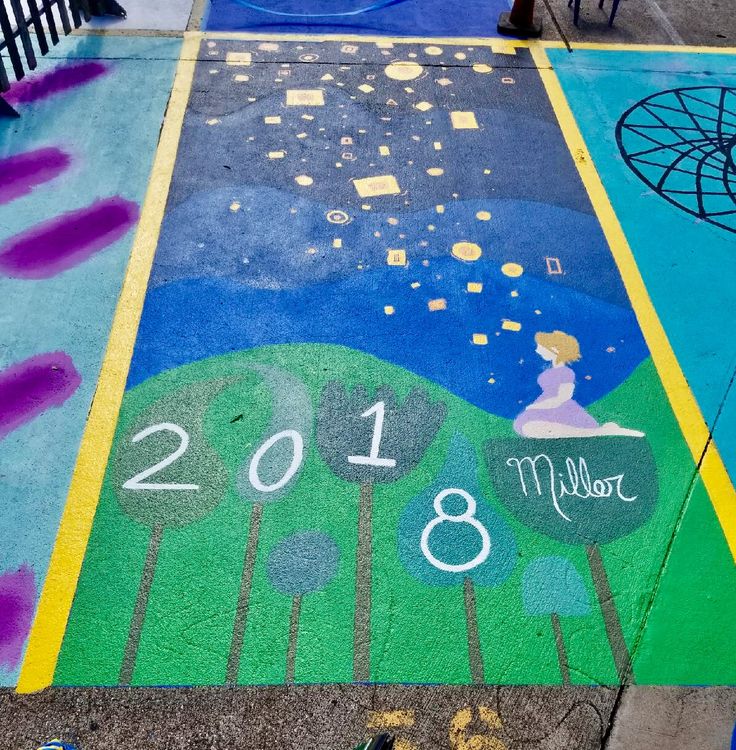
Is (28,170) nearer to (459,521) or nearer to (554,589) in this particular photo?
(459,521)

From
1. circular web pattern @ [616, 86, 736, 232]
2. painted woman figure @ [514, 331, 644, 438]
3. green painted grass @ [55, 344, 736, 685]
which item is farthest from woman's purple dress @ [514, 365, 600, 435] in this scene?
circular web pattern @ [616, 86, 736, 232]

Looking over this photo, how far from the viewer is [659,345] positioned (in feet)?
15.2

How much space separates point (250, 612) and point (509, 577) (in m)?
1.24

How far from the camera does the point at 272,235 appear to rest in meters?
5.26

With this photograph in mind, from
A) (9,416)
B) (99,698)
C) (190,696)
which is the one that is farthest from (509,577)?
(9,416)

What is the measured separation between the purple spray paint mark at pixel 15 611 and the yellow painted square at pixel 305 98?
183 inches

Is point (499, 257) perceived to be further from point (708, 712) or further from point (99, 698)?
point (99, 698)

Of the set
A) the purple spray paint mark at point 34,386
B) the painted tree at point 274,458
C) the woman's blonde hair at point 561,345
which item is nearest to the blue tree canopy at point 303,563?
the painted tree at point 274,458

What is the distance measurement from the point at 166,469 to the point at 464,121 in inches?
166

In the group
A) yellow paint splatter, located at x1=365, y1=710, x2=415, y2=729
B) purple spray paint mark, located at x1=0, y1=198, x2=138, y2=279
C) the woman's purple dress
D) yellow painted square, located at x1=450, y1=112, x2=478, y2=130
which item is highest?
yellow painted square, located at x1=450, y1=112, x2=478, y2=130

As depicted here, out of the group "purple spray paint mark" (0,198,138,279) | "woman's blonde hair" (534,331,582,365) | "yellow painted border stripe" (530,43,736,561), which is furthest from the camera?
"purple spray paint mark" (0,198,138,279)

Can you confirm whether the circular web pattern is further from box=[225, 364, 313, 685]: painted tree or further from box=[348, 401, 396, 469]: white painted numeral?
box=[225, 364, 313, 685]: painted tree

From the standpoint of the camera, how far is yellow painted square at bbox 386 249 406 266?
5.08 meters

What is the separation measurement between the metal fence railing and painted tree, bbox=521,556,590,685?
557 cm
